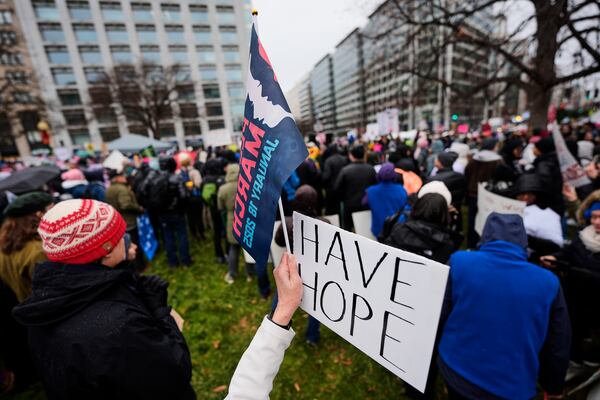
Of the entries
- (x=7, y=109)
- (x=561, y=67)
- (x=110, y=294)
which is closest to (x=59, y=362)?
(x=110, y=294)

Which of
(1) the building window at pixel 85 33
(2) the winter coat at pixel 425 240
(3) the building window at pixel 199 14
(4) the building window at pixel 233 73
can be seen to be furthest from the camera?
(4) the building window at pixel 233 73

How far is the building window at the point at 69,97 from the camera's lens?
38562 mm

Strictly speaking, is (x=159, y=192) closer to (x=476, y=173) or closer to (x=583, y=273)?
(x=583, y=273)

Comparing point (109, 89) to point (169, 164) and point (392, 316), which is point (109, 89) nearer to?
point (169, 164)

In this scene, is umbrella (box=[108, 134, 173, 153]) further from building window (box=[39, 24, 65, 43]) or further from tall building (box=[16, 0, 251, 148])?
building window (box=[39, 24, 65, 43])

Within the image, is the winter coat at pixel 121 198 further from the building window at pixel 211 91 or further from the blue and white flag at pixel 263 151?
the building window at pixel 211 91

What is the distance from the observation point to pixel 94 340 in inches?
42.2

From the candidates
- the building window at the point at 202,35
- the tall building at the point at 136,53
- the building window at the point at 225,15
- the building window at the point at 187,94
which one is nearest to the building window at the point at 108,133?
the tall building at the point at 136,53

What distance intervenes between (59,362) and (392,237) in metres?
2.07

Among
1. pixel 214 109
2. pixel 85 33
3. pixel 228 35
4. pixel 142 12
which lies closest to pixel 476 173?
pixel 214 109

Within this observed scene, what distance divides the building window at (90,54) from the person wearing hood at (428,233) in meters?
52.5

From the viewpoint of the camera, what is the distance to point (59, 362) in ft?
3.58

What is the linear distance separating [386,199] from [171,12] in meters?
53.9

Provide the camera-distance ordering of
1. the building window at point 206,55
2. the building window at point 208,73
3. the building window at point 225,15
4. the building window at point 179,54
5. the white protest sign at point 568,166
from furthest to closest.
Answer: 1. the building window at point 225,15
2. the building window at point 208,73
3. the building window at point 206,55
4. the building window at point 179,54
5. the white protest sign at point 568,166
